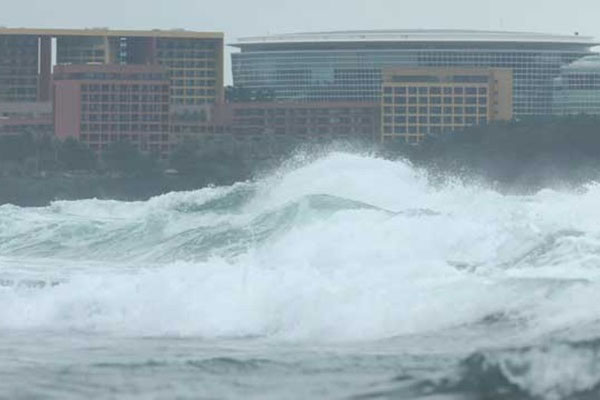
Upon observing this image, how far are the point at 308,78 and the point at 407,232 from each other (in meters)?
88.8

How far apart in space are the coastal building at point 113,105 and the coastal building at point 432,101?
1020 cm

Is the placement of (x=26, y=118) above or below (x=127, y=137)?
above

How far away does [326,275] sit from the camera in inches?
930

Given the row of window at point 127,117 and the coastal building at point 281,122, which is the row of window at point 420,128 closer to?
the coastal building at point 281,122

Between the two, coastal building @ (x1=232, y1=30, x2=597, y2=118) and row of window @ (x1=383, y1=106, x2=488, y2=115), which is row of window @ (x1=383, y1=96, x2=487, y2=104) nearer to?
row of window @ (x1=383, y1=106, x2=488, y2=115)

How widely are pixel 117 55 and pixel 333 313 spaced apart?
87.8m

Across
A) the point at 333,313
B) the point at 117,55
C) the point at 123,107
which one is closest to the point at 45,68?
the point at 117,55

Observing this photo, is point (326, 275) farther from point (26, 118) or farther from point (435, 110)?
point (26, 118)

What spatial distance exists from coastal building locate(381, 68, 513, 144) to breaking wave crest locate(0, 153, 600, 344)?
5947 cm

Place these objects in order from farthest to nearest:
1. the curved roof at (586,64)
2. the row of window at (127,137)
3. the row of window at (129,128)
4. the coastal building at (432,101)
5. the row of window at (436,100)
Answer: the curved roof at (586,64) → the row of window at (436,100) → the coastal building at (432,101) → the row of window at (129,128) → the row of window at (127,137)

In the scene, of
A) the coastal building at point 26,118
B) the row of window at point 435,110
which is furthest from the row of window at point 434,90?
the coastal building at point 26,118

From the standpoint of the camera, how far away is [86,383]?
17219mm

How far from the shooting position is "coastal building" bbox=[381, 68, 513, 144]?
324ft

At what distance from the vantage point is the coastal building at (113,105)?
96.2 m
